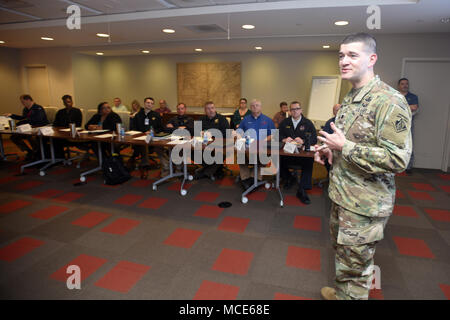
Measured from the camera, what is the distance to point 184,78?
8305mm

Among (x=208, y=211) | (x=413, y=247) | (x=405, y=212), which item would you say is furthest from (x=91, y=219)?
(x=405, y=212)

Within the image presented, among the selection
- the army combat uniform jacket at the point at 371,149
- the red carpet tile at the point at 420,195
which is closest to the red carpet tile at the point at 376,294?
the army combat uniform jacket at the point at 371,149

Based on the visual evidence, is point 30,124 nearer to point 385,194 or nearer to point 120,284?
point 120,284

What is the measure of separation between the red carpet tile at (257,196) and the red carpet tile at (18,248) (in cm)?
249

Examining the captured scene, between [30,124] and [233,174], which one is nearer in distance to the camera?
[233,174]

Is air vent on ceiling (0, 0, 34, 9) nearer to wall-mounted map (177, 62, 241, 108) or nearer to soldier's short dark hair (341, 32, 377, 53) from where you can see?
wall-mounted map (177, 62, 241, 108)

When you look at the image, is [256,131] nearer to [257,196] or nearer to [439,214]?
[257,196]

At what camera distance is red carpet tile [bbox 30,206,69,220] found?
130 inches

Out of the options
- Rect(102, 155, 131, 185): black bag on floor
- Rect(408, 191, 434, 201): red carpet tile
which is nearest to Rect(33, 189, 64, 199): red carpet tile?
Rect(102, 155, 131, 185): black bag on floor

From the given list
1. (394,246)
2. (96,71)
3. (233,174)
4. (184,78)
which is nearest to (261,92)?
(184,78)

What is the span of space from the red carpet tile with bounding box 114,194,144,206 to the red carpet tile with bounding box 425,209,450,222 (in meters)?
3.71

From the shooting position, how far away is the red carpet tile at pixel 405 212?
336 centimetres

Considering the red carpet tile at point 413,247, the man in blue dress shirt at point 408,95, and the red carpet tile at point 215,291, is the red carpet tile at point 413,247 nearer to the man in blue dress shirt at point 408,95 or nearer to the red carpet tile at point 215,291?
the red carpet tile at point 215,291
